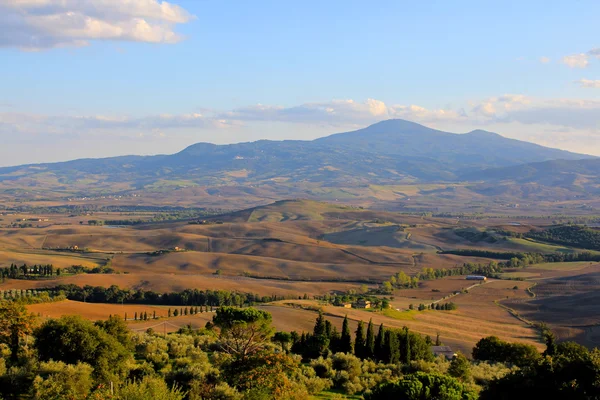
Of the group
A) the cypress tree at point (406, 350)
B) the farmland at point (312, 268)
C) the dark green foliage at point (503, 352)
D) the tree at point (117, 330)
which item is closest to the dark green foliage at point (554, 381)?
the cypress tree at point (406, 350)

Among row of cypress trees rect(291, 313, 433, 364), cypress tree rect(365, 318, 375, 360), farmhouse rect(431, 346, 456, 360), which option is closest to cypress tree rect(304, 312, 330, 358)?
row of cypress trees rect(291, 313, 433, 364)

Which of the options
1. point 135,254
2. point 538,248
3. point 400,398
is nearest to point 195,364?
point 400,398

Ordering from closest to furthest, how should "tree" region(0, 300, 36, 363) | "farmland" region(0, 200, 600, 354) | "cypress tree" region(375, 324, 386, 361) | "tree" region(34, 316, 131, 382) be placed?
"tree" region(34, 316, 131, 382)
"tree" region(0, 300, 36, 363)
"cypress tree" region(375, 324, 386, 361)
"farmland" region(0, 200, 600, 354)

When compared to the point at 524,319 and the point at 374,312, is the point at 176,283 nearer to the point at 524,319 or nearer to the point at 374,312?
the point at 374,312

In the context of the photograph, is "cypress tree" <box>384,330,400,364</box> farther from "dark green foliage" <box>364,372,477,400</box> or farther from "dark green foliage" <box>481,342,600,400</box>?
"dark green foliage" <box>364,372,477,400</box>

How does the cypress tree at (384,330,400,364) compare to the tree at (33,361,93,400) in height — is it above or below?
below

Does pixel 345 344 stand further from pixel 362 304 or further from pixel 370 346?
pixel 362 304

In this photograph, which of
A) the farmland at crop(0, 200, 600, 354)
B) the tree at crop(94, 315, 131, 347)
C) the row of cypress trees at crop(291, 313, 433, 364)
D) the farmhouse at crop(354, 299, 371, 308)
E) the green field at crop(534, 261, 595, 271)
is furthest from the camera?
the green field at crop(534, 261, 595, 271)
